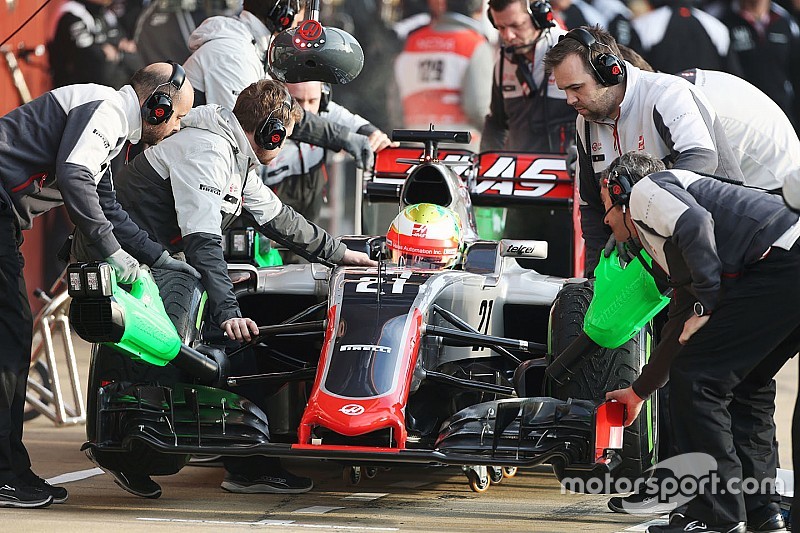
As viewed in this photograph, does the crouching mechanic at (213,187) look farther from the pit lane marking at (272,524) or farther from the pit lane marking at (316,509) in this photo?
the pit lane marking at (272,524)

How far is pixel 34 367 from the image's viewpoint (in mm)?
8156

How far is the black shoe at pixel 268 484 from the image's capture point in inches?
224

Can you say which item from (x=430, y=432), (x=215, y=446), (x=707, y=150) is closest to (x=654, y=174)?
(x=707, y=150)

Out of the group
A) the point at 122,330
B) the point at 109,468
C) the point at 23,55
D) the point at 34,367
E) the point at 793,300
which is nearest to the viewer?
the point at 793,300

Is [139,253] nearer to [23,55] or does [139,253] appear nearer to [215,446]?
[215,446]

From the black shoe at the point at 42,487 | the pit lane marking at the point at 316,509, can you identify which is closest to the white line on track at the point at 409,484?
the pit lane marking at the point at 316,509

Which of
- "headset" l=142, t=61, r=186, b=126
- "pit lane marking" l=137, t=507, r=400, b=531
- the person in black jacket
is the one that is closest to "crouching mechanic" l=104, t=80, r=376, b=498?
"headset" l=142, t=61, r=186, b=126

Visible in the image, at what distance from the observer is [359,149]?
7.63 m

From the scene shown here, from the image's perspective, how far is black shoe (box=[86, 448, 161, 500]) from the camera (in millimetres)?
5375

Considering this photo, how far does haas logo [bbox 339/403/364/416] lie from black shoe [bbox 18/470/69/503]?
Answer: 52.7 inches

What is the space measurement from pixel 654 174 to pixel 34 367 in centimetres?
486

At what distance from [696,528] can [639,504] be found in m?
0.94

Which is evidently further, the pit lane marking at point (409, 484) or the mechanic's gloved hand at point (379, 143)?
the mechanic's gloved hand at point (379, 143)

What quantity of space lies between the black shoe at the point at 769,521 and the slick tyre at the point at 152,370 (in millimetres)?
2257
